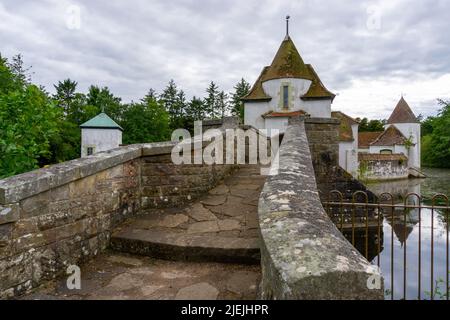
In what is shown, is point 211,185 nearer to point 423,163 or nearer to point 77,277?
point 77,277

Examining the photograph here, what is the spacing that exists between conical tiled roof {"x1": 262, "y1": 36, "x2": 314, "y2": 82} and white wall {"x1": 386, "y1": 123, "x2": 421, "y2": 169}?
26.1 meters

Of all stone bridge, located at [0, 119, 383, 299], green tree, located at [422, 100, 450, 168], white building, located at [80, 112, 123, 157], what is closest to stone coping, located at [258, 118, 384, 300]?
stone bridge, located at [0, 119, 383, 299]

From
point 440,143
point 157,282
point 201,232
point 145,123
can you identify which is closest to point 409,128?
point 440,143

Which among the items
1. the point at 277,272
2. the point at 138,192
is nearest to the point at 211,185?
the point at 138,192

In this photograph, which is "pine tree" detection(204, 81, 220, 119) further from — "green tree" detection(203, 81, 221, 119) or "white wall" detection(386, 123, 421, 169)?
"white wall" detection(386, 123, 421, 169)

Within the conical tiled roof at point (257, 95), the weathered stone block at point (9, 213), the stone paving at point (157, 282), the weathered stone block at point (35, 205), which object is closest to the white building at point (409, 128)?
the conical tiled roof at point (257, 95)

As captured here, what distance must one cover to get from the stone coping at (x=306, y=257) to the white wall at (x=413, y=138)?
44.5 meters

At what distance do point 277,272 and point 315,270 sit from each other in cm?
18

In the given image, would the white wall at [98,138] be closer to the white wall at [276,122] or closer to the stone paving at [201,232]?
the white wall at [276,122]

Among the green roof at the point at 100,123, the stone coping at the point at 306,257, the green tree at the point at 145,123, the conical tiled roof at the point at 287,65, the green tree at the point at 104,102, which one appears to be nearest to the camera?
the stone coping at the point at 306,257

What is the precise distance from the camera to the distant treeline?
19.0 feet

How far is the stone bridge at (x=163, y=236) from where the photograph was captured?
1569 millimetres
